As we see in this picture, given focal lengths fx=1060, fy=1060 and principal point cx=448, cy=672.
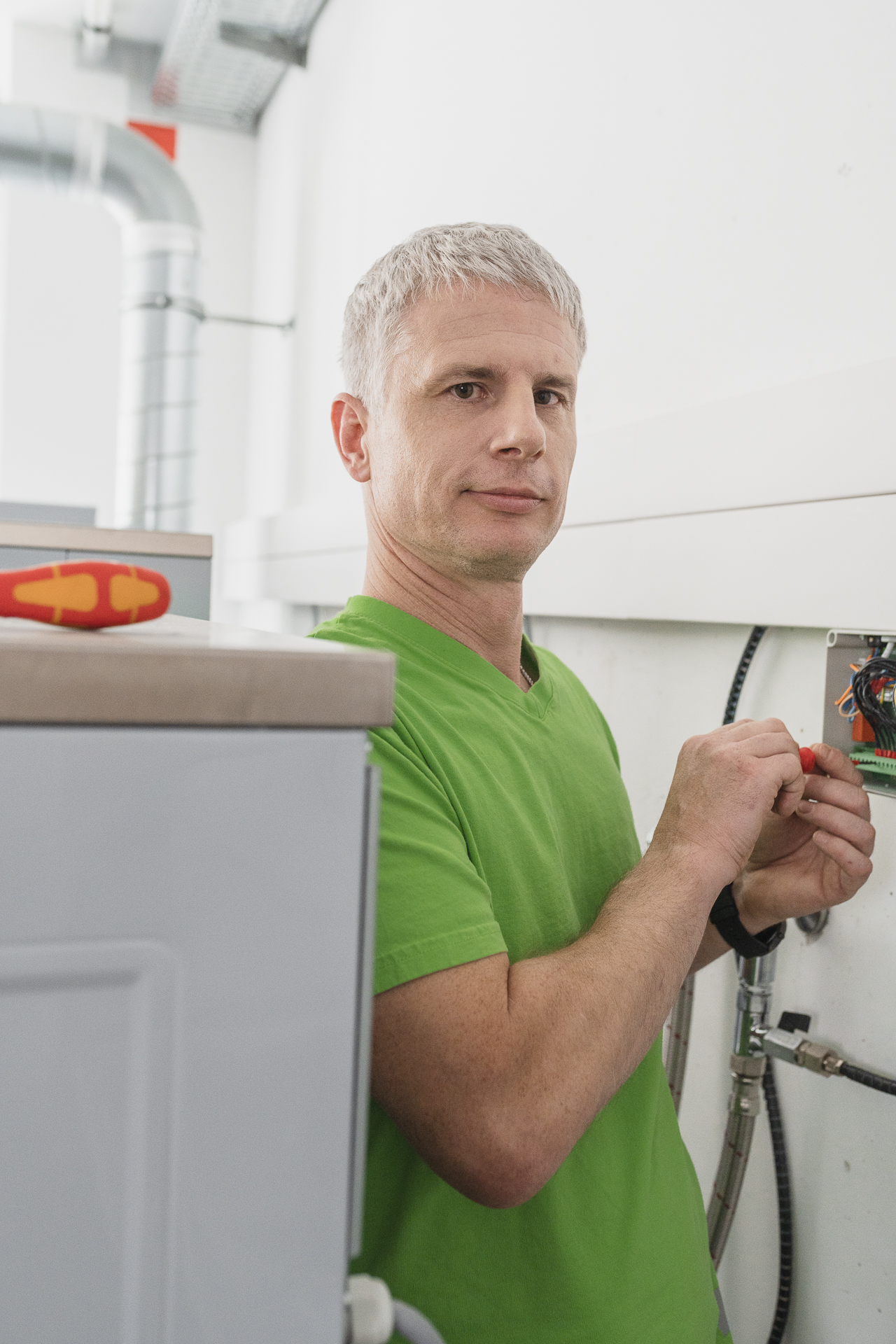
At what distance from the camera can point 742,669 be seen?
1.04 metres

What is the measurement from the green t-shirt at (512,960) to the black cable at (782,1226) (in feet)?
0.59

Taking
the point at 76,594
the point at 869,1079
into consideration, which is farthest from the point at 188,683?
the point at 869,1079

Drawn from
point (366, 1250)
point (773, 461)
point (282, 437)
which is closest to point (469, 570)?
point (773, 461)

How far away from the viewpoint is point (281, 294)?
325cm

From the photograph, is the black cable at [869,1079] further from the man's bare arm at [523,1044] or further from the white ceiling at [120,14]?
the white ceiling at [120,14]

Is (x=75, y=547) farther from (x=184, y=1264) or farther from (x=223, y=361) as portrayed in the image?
(x=223, y=361)

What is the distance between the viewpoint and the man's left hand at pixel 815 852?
0.79m

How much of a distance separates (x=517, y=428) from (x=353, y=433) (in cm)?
19

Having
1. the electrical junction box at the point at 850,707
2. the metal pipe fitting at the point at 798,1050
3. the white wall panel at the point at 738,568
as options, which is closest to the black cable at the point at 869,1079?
the metal pipe fitting at the point at 798,1050

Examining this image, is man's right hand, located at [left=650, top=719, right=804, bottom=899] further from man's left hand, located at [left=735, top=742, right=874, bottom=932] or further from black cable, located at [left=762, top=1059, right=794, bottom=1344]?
black cable, located at [left=762, top=1059, right=794, bottom=1344]

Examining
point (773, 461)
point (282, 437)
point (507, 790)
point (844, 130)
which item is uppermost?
point (282, 437)

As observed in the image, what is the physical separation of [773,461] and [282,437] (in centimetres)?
239

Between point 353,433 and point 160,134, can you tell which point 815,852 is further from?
point 160,134

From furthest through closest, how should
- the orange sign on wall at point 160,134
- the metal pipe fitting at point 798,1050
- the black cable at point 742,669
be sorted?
the orange sign on wall at point 160,134, the black cable at point 742,669, the metal pipe fitting at point 798,1050
